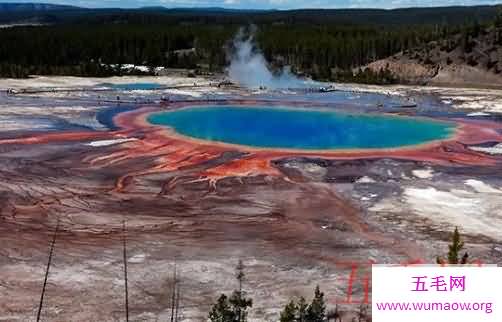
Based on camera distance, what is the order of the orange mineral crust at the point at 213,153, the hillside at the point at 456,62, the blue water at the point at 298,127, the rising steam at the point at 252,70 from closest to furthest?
the orange mineral crust at the point at 213,153 → the blue water at the point at 298,127 → the rising steam at the point at 252,70 → the hillside at the point at 456,62

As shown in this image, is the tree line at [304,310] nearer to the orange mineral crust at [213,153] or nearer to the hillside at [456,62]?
the orange mineral crust at [213,153]

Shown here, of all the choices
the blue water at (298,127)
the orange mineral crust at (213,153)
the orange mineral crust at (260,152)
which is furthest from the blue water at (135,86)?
the orange mineral crust at (260,152)

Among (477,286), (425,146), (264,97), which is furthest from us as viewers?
(264,97)

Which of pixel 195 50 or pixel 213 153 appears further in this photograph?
pixel 195 50

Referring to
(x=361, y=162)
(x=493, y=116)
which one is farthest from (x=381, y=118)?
(x=361, y=162)

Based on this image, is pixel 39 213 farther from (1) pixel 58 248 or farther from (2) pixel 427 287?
(2) pixel 427 287

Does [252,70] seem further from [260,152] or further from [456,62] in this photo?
[260,152]

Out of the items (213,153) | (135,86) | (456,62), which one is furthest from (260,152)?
(456,62)
